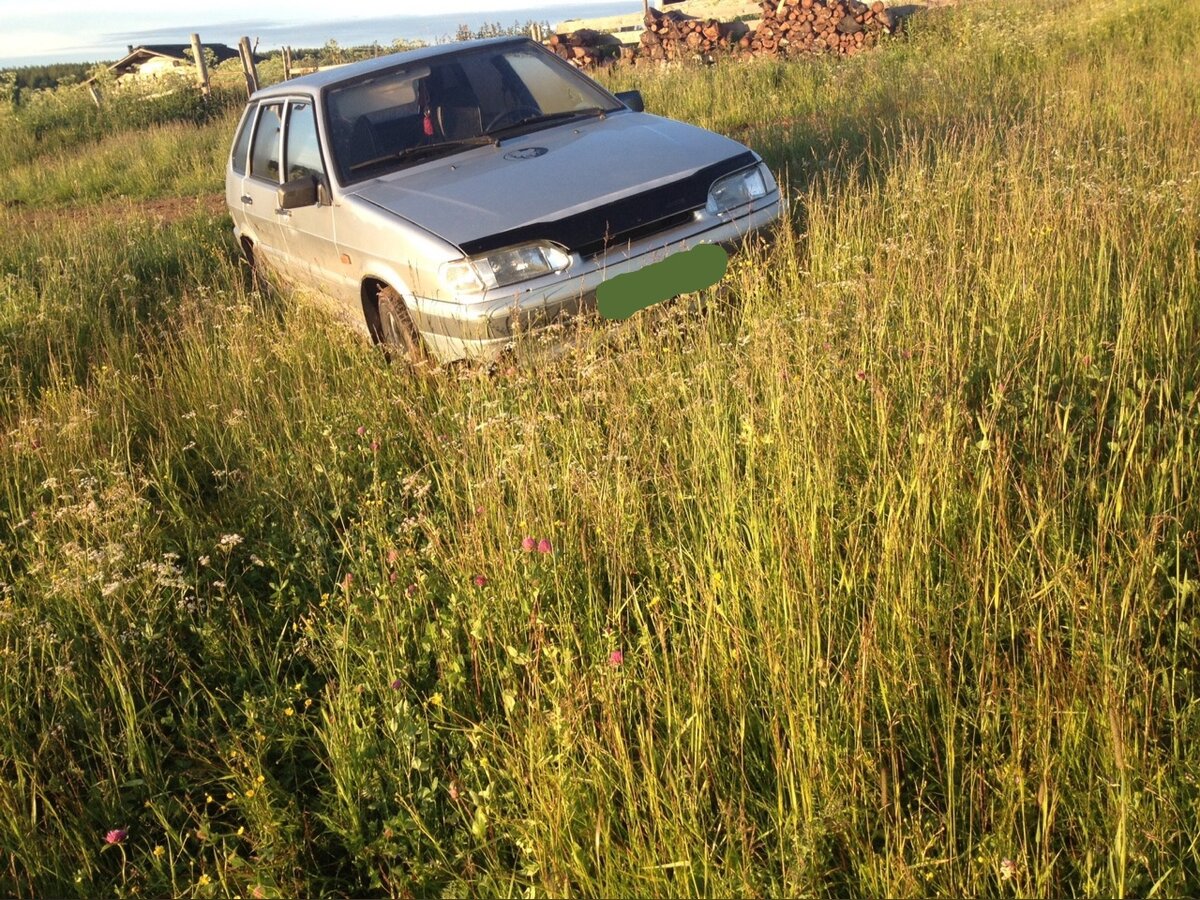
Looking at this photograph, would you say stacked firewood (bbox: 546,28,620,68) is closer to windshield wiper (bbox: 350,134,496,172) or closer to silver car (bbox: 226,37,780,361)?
silver car (bbox: 226,37,780,361)

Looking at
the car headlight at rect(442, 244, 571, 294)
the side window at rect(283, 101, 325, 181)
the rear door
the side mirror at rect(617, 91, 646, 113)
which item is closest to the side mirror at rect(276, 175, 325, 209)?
the side window at rect(283, 101, 325, 181)

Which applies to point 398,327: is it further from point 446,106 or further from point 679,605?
point 679,605

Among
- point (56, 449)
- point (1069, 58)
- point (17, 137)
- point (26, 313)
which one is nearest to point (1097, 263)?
point (56, 449)

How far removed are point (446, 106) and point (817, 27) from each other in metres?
11.8

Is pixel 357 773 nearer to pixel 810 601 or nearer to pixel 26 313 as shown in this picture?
pixel 810 601

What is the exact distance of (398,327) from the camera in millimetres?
5137

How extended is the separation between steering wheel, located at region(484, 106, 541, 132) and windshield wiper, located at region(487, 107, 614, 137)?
0.05m

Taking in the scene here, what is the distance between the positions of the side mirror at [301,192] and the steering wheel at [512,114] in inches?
42.3

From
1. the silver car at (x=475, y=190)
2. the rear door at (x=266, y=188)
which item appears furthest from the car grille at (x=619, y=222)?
the rear door at (x=266, y=188)

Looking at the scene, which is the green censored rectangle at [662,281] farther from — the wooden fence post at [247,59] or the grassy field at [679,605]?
the wooden fence post at [247,59]

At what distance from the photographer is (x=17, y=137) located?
1970 cm

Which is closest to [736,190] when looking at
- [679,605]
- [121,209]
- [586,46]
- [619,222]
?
[619,222]

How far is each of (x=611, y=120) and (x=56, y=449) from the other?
143 inches

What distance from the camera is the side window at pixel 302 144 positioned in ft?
19.0
